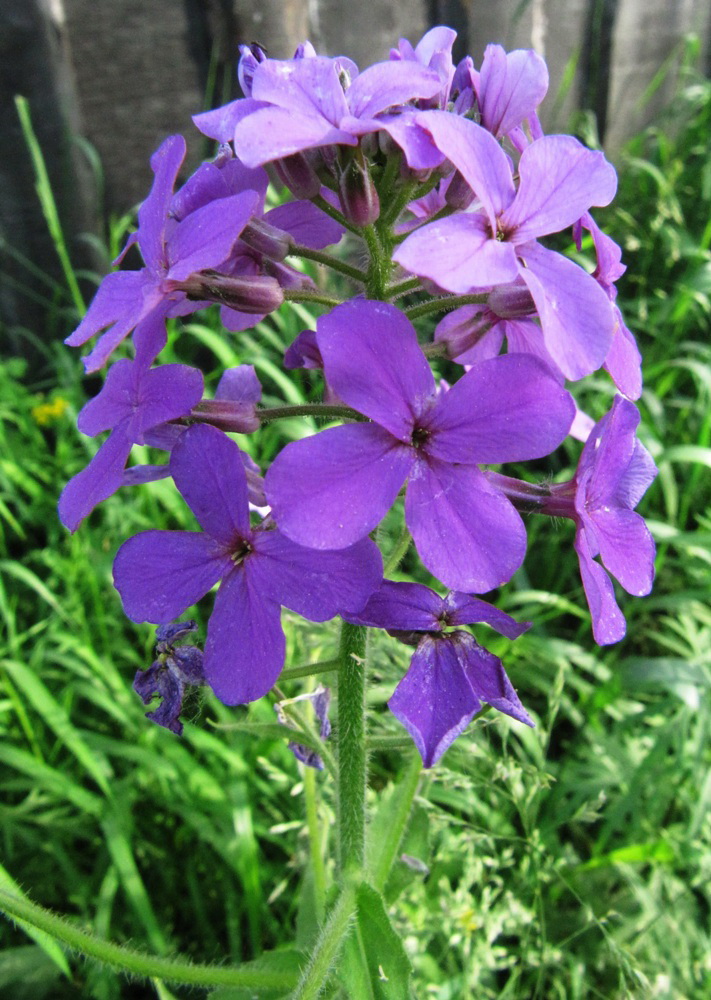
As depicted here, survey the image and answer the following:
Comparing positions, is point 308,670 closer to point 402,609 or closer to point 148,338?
point 402,609

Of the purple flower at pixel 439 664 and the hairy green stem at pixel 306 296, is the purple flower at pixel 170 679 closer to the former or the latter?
the purple flower at pixel 439 664

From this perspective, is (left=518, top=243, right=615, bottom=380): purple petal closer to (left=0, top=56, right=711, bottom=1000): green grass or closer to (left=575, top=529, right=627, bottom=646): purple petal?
(left=575, top=529, right=627, bottom=646): purple petal

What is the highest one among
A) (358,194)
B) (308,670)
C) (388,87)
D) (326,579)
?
(388,87)

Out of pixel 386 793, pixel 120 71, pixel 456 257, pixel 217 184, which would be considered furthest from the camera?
pixel 120 71

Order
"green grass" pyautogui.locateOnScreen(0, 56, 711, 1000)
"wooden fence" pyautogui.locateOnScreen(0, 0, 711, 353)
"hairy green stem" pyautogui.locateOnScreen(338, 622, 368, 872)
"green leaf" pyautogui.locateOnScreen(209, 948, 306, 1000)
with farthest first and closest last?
"wooden fence" pyautogui.locateOnScreen(0, 0, 711, 353) → "green grass" pyautogui.locateOnScreen(0, 56, 711, 1000) → "green leaf" pyautogui.locateOnScreen(209, 948, 306, 1000) → "hairy green stem" pyautogui.locateOnScreen(338, 622, 368, 872)

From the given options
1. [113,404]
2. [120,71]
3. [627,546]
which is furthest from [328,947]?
[120,71]

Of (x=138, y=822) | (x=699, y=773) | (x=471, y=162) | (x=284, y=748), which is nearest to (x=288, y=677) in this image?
(x=471, y=162)

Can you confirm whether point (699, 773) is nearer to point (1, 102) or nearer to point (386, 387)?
point (386, 387)

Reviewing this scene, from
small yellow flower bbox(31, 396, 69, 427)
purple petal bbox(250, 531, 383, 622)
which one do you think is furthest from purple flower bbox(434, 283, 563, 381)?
small yellow flower bbox(31, 396, 69, 427)
